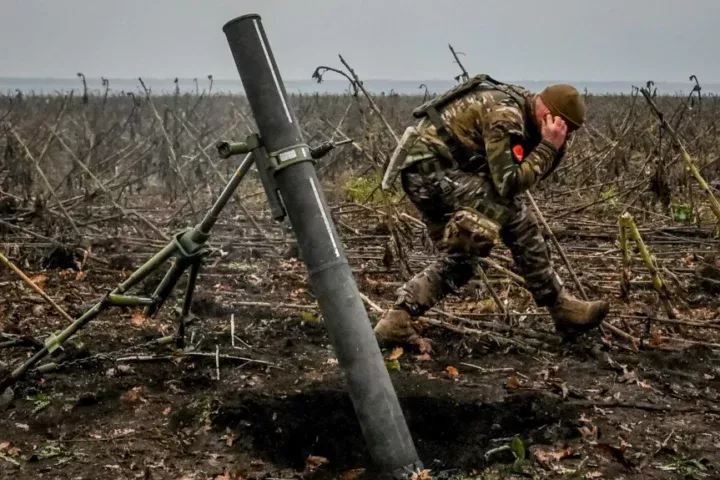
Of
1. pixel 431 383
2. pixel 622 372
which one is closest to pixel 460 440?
pixel 431 383

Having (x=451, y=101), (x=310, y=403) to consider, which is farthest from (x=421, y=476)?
(x=451, y=101)

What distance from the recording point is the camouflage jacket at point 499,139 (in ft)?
12.6

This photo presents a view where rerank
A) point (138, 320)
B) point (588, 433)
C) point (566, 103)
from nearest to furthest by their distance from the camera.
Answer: point (588, 433), point (566, 103), point (138, 320)

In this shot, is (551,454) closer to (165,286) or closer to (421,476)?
(421,476)

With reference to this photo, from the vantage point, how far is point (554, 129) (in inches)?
156

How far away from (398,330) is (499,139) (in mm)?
1289

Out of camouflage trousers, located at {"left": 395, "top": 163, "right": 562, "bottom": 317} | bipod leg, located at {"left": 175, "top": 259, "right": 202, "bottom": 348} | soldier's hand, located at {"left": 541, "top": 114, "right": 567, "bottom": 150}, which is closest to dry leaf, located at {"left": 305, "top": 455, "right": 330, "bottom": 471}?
bipod leg, located at {"left": 175, "top": 259, "right": 202, "bottom": 348}

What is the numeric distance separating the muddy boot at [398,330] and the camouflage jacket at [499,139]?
3.02 ft

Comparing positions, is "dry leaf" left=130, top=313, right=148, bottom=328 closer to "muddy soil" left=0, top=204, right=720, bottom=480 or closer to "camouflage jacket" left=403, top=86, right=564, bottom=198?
"muddy soil" left=0, top=204, right=720, bottom=480

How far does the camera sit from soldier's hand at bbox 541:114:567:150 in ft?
13.0

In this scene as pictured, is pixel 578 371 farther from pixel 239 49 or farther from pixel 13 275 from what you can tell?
pixel 13 275

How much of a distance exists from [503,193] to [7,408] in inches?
109

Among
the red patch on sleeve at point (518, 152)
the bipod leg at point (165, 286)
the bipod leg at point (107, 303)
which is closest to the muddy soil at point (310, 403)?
the bipod leg at point (107, 303)

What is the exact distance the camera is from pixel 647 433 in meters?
3.21
